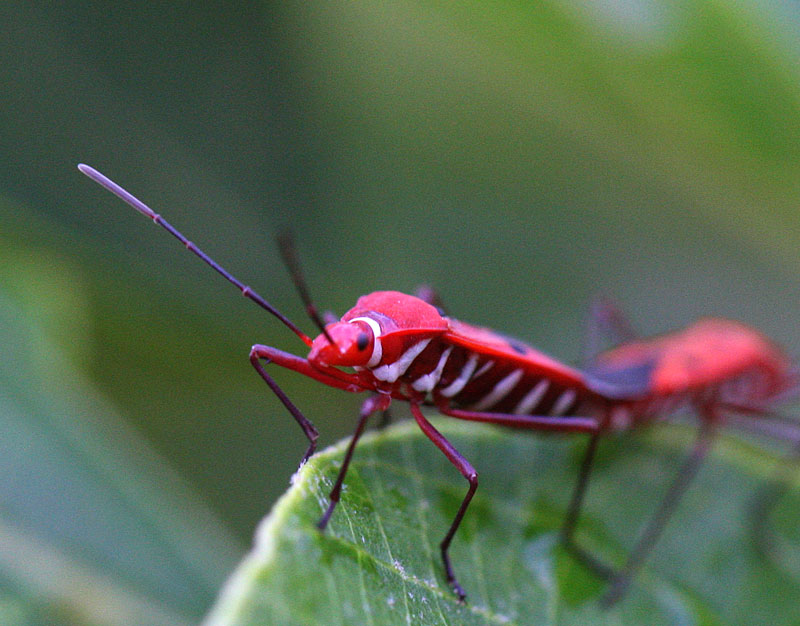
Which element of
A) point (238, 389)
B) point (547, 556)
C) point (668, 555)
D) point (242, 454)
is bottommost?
point (668, 555)

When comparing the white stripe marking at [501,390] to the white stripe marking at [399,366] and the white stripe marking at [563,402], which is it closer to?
the white stripe marking at [563,402]

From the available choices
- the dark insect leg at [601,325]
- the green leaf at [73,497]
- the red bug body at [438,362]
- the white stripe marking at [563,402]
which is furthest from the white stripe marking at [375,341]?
the dark insect leg at [601,325]

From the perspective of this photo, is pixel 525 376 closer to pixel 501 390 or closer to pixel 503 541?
pixel 501 390

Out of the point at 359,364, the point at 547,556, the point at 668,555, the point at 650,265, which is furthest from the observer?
the point at 650,265

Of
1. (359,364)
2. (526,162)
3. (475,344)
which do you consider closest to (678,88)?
(526,162)

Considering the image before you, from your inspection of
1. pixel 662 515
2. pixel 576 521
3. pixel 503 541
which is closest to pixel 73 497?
pixel 503 541

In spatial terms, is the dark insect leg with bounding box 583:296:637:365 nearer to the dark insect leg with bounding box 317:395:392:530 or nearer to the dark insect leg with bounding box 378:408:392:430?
the dark insect leg with bounding box 378:408:392:430

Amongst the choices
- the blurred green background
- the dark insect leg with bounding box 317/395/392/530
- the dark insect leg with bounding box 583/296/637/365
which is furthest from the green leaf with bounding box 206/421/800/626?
the blurred green background

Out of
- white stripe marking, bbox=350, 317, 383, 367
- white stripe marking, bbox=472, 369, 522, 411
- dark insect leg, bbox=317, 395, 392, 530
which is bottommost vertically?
white stripe marking, bbox=472, 369, 522, 411

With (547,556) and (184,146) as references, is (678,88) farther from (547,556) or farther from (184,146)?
(184,146)
